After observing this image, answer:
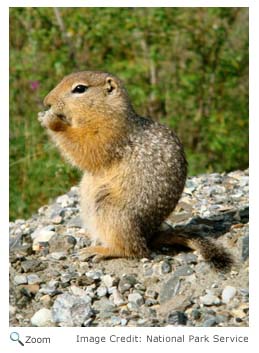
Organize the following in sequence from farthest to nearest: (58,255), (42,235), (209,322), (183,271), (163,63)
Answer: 1. (163,63)
2. (42,235)
3. (58,255)
4. (183,271)
5. (209,322)

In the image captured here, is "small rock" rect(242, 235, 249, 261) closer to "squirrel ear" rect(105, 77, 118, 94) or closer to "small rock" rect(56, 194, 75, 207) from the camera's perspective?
"squirrel ear" rect(105, 77, 118, 94)

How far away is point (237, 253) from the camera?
206 inches

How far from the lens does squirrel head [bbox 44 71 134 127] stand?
5.25 meters

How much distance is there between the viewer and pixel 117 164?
205 inches

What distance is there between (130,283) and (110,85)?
1.61 metres

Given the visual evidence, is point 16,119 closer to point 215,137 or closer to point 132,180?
point 215,137

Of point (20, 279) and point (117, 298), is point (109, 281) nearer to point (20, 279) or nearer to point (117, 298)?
point (117, 298)

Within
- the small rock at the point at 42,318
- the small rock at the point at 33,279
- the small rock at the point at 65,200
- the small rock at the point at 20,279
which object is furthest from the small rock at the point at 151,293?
the small rock at the point at 65,200

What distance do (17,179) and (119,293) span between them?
285 centimetres

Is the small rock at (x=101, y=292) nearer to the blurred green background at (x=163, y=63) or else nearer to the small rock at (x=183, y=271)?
the small rock at (x=183, y=271)

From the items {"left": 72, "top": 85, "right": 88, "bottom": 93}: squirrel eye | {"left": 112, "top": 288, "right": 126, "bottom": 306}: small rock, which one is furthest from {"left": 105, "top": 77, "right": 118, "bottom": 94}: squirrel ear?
{"left": 112, "top": 288, "right": 126, "bottom": 306}: small rock

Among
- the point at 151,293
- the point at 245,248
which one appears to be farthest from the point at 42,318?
the point at 245,248

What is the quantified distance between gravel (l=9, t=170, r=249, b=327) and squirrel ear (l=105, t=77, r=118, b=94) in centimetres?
128
